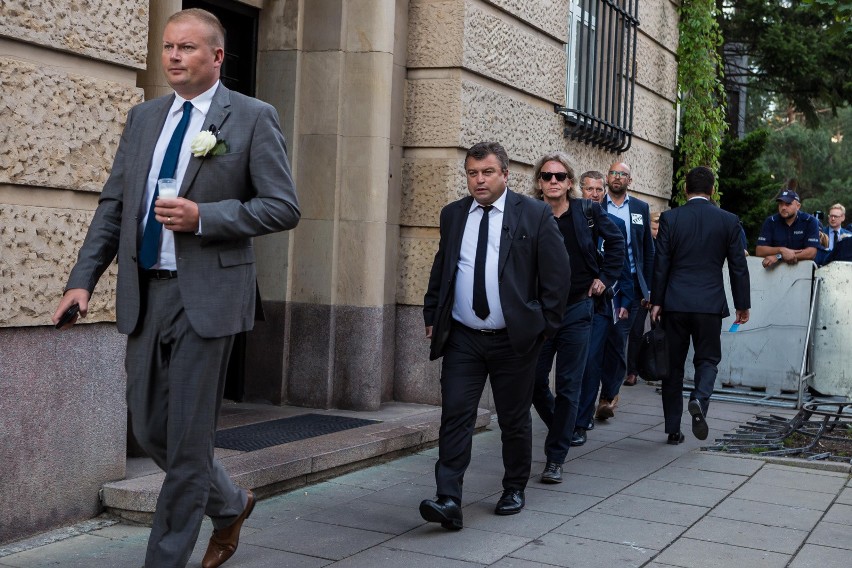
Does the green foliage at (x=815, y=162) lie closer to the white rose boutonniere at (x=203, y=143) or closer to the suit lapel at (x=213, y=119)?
the suit lapel at (x=213, y=119)

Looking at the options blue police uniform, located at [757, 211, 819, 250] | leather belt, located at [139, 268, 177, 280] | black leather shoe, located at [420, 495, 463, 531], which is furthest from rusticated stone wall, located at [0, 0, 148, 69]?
blue police uniform, located at [757, 211, 819, 250]

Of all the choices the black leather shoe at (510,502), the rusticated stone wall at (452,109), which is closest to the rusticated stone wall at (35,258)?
the black leather shoe at (510,502)

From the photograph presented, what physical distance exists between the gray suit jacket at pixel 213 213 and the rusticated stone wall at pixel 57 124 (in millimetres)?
814

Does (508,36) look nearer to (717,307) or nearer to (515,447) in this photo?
(717,307)

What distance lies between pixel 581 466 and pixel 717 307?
5.67ft

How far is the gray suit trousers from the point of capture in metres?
4.19

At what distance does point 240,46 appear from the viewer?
27.1 ft

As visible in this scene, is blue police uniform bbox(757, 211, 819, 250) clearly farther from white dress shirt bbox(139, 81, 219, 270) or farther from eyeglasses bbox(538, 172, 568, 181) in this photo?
white dress shirt bbox(139, 81, 219, 270)

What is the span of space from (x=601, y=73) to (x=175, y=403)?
26.6ft

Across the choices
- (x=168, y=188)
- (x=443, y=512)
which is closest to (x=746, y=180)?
(x=443, y=512)

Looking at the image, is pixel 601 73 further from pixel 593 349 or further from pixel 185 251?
pixel 185 251

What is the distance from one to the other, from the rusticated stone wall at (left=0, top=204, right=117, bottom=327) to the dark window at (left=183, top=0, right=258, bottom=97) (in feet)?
9.70

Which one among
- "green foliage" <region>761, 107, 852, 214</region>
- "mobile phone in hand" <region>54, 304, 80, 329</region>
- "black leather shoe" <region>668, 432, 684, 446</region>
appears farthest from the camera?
"green foliage" <region>761, 107, 852, 214</region>

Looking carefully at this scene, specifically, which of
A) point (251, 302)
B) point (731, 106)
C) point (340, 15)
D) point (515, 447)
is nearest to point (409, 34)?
point (340, 15)
